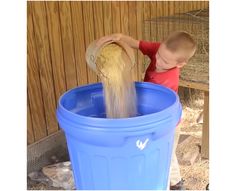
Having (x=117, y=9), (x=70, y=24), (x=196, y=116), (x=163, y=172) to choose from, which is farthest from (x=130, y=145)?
(x=196, y=116)

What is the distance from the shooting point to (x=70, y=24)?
7.15 ft

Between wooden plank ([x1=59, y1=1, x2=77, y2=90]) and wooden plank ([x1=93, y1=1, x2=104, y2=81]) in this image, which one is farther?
wooden plank ([x1=93, y1=1, x2=104, y2=81])

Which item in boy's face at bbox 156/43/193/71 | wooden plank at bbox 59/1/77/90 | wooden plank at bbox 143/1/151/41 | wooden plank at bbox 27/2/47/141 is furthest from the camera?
wooden plank at bbox 143/1/151/41

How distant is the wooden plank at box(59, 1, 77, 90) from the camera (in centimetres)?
213

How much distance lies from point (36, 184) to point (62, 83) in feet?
1.90

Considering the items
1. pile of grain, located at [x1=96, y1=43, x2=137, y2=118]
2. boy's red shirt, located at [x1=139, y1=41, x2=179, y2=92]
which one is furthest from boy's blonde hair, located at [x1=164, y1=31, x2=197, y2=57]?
pile of grain, located at [x1=96, y1=43, x2=137, y2=118]

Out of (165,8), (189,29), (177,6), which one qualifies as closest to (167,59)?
(189,29)

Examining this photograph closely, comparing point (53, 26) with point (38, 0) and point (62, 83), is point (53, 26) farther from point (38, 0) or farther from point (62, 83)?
point (62, 83)

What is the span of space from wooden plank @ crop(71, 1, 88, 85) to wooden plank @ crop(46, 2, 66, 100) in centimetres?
12

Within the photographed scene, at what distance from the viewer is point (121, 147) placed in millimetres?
1187

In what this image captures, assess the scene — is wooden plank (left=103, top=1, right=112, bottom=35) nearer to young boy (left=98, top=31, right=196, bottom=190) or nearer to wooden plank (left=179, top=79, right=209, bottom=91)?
wooden plank (left=179, top=79, right=209, bottom=91)

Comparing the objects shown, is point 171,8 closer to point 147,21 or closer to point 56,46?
point 147,21

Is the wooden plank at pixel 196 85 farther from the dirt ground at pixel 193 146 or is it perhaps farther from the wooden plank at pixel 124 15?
the wooden plank at pixel 124 15

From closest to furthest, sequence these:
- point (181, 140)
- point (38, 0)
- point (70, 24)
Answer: point (38, 0) → point (70, 24) → point (181, 140)
